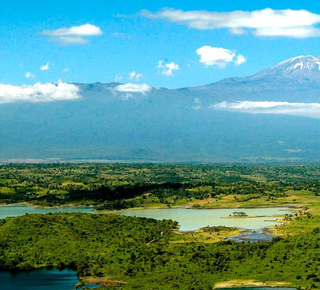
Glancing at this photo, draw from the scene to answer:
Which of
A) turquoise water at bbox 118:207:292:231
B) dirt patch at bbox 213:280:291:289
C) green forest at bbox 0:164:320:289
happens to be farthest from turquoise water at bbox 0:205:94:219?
dirt patch at bbox 213:280:291:289

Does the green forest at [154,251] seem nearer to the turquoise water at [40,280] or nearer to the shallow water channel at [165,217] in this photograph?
the turquoise water at [40,280]

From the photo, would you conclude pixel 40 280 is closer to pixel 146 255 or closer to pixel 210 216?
pixel 146 255

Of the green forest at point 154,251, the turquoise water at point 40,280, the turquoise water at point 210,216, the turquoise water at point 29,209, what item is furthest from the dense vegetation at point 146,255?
the turquoise water at point 29,209

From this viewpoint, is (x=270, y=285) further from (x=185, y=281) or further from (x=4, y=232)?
(x=4, y=232)

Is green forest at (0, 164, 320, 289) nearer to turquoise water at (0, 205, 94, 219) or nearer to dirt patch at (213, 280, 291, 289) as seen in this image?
dirt patch at (213, 280, 291, 289)

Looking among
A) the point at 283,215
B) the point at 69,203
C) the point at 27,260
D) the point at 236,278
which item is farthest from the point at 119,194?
the point at 236,278
